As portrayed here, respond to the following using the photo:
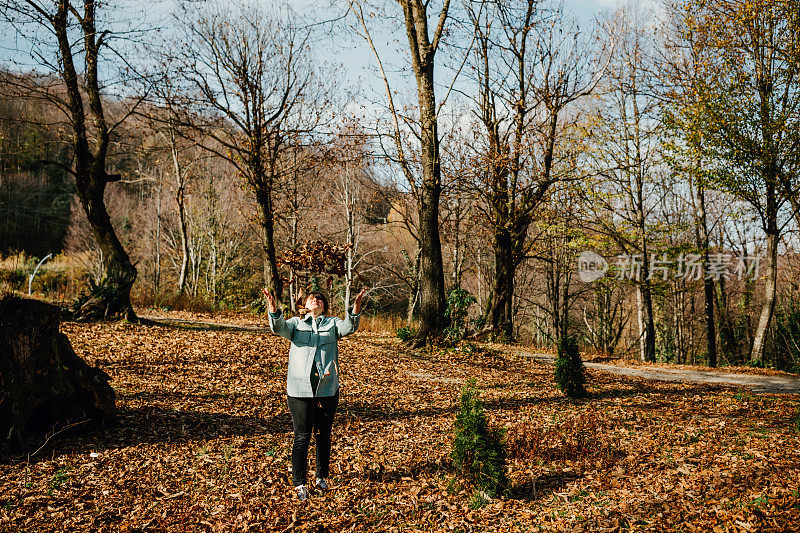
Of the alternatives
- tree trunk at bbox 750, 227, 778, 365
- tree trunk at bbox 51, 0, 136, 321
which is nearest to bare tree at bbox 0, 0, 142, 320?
tree trunk at bbox 51, 0, 136, 321

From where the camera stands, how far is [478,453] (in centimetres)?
453

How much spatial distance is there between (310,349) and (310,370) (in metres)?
0.17

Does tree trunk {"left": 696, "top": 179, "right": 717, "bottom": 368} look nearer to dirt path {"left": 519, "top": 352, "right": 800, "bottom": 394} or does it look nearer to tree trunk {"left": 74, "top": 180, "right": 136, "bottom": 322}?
dirt path {"left": 519, "top": 352, "right": 800, "bottom": 394}

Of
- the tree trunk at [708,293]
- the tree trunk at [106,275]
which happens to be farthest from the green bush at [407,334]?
the tree trunk at [708,293]

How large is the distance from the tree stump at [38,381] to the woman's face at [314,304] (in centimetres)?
287

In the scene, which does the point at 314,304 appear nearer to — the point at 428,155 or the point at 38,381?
the point at 38,381

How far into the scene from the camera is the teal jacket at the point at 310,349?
14.0 ft

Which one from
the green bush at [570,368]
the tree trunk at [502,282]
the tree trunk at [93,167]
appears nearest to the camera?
the green bush at [570,368]

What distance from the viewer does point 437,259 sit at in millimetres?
11609

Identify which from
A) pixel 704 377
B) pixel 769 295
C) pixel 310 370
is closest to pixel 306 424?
pixel 310 370

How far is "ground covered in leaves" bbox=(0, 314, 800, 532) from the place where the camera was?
4.14 meters

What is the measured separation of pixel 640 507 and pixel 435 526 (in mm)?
1708

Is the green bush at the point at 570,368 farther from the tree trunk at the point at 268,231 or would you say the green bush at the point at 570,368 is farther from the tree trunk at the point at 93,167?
the tree trunk at the point at 268,231

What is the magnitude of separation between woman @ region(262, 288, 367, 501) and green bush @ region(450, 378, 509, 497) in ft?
3.91
